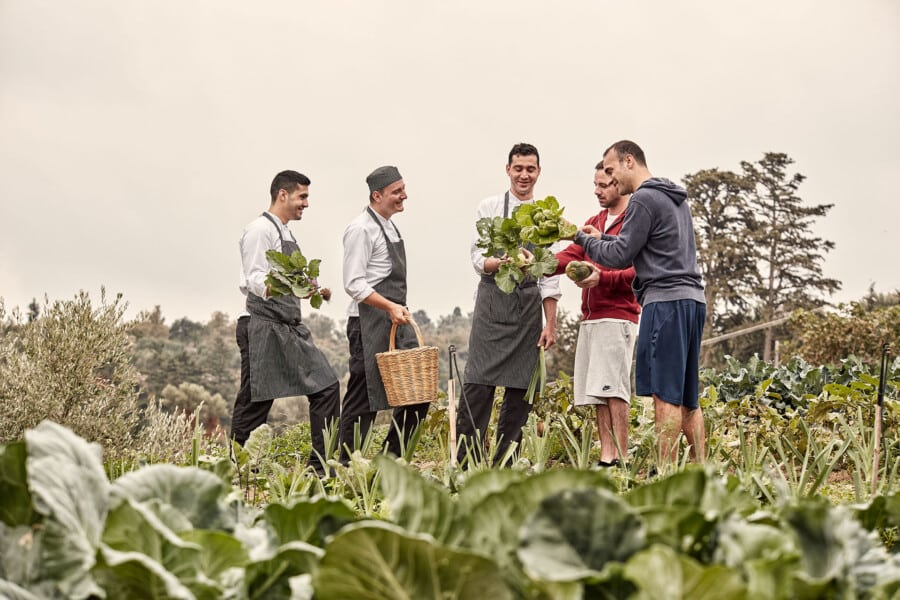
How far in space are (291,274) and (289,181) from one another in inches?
27.0

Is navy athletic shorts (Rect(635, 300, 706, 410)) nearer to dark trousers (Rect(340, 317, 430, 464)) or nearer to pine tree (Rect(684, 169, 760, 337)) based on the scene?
dark trousers (Rect(340, 317, 430, 464))

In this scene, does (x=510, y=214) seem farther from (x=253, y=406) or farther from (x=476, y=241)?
(x=253, y=406)

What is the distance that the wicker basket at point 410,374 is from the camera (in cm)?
485

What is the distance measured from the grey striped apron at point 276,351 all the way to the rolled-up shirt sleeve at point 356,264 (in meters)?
0.43

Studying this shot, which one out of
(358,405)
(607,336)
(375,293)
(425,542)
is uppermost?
(375,293)

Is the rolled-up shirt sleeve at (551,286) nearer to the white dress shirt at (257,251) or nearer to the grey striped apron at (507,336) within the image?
the grey striped apron at (507,336)

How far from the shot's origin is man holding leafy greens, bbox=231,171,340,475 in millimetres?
5512

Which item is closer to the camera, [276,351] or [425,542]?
[425,542]

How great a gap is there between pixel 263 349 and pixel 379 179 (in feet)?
4.33

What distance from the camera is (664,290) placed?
4047 millimetres

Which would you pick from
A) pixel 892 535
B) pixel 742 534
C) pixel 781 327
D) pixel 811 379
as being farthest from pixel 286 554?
pixel 781 327

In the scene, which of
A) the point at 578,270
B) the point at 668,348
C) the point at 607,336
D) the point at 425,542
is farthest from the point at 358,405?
the point at 425,542

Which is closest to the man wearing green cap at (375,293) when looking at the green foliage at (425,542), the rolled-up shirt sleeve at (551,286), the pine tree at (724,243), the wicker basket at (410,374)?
the wicker basket at (410,374)

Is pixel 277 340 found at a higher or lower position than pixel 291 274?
lower
